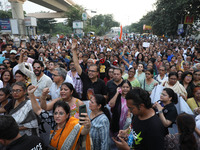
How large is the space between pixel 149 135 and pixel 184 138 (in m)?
0.37

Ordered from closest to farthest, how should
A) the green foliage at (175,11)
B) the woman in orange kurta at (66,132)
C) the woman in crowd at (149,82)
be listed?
the woman in orange kurta at (66,132)
the woman in crowd at (149,82)
the green foliage at (175,11)

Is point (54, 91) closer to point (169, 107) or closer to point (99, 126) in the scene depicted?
point (99, 126)

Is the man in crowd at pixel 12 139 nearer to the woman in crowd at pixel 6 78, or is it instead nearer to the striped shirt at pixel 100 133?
the striped shirt at pixel 100 133

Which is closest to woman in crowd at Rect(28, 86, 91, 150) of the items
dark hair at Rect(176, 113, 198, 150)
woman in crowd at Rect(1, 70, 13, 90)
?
dark hair at Rect(176, 113, 198, 150)

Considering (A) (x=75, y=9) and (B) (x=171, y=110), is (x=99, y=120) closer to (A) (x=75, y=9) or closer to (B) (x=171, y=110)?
(B) (x=171, y=110)

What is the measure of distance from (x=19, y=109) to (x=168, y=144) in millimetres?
2131

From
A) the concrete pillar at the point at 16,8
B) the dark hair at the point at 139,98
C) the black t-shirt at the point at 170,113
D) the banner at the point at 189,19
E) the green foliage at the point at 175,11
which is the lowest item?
the black t-shirt at the point at 170,113

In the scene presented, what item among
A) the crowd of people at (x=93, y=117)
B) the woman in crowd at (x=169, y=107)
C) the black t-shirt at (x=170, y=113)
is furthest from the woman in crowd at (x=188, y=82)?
the black t-shirt at (x=170, y=113)

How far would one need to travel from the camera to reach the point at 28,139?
1.50m

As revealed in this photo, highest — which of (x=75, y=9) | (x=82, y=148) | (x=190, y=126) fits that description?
(x=75, y=9)

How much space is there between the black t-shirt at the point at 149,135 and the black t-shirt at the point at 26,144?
3.50ft

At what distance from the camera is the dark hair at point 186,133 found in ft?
4.95

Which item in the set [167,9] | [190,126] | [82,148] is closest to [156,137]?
[190,126]

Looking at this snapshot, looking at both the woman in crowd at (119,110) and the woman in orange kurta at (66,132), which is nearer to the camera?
the woman in orange kurta at (66,132)
